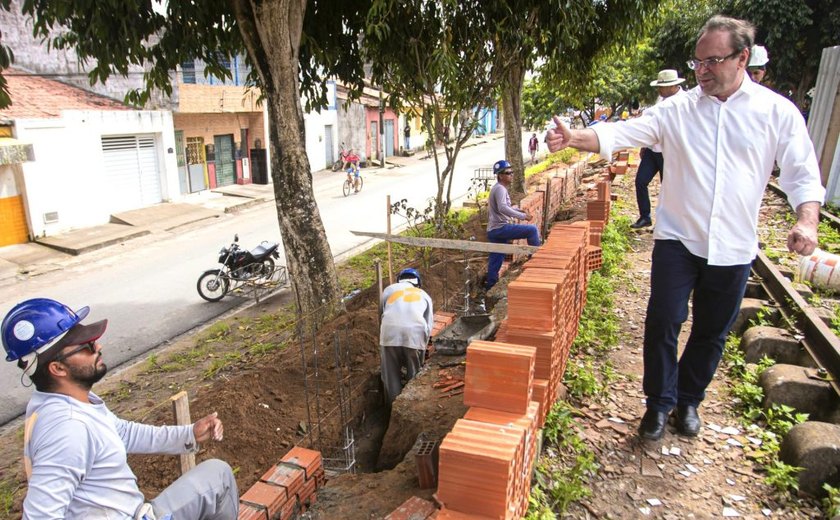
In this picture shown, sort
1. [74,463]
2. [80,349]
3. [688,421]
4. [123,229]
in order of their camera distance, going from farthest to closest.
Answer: [123,229] → [688,421] → [80,349] → [74,463]

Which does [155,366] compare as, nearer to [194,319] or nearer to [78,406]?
[194,319]

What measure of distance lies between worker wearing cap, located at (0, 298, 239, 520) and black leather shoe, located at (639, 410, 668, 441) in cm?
254

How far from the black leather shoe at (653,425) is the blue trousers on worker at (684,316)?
38 mm

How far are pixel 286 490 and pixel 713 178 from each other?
9.98 feet

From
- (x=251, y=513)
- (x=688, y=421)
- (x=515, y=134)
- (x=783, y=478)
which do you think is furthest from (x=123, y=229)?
(x=783, y=478)

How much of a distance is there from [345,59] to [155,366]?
5552 mm

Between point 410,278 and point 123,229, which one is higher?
point 410,278

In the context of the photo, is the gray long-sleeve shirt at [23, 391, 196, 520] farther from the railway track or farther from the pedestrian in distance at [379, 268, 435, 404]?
the railway track

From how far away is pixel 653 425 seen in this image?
3.19m

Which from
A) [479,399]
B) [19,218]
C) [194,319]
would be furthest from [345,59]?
[19,218]

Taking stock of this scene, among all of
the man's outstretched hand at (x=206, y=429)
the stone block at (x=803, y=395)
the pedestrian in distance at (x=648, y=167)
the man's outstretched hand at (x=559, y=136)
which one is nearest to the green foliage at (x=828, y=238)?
the pedestrian in distance at (x=648, y=167)

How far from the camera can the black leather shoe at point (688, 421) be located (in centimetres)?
323

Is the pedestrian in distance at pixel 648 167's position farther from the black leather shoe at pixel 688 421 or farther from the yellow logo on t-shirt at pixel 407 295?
Answer: the black leather shoe at pixel 688 421

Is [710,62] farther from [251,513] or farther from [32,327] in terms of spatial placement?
[251,513]
